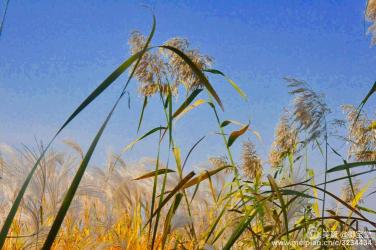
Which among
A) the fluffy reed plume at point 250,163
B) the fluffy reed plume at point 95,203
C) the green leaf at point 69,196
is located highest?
the fluffy reed plume at point 250,163

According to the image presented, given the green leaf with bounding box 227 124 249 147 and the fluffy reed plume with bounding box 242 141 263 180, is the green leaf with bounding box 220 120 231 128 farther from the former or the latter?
the fluffy reed plume with bounding box 242 141 263 180

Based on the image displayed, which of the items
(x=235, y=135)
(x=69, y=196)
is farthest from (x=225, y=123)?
(x=69, y=196)

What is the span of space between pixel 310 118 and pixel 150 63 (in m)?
0.79

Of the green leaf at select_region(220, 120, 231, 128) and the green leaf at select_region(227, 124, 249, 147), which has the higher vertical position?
the green leaf at select_region(220, 120, 231, 128)

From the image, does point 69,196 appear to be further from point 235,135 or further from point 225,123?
point 225,123

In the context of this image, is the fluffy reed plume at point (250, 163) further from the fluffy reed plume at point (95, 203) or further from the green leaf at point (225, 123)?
the green leaf at point (225, 123)

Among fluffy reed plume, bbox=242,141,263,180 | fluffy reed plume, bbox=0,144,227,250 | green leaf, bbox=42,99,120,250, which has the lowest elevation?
green leaf, bbox=42,99,120,250

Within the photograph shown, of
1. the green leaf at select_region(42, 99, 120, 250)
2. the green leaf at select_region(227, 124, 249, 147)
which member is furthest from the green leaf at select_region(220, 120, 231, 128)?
the green leaf at select_region(42, 99, 120, 250)

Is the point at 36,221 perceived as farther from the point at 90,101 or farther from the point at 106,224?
the point at 90,101

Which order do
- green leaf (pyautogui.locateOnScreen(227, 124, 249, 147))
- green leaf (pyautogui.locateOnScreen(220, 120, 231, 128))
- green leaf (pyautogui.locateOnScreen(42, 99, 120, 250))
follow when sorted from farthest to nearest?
green leaf (pyautogui.locateOnScreen(220, 120, 231, 128)) < green leaf (pyautogui.locateOnScreen(227, 124, 249, 147)) < green leaf (pyautogui.locateOnScreen(42, 99, 120, 250))

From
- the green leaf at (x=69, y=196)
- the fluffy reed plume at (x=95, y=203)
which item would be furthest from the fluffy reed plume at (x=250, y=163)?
the green leaf at (x=69, y=196)

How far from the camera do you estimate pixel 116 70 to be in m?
0.88

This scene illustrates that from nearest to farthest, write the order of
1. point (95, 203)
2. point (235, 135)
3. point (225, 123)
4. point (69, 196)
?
point (69, 196), point (235, 135), point (225, 123), point (95, 203)

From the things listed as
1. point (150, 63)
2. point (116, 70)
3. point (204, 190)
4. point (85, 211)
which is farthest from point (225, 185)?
point (116, 70)
